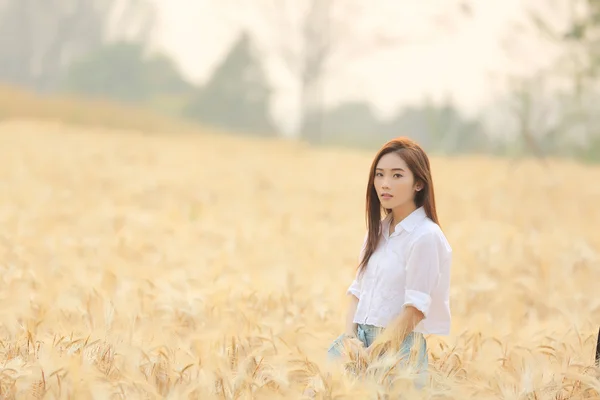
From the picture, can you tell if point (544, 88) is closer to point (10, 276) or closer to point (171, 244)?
point (171, 244)

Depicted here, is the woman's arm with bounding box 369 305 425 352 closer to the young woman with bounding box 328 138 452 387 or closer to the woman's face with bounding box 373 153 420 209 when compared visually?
the young woman with bounding box 328 138 452 387

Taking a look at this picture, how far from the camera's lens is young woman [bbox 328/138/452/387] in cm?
263

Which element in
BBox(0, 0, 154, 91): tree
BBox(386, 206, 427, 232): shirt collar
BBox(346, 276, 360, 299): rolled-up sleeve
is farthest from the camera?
BBox(0, 0, 154, 91): tree

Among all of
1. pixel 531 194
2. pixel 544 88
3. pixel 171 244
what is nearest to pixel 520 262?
pixel 171 244

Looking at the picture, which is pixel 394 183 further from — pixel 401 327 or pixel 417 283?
pixel 401 327

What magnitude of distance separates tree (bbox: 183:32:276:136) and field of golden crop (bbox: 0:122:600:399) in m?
5.15

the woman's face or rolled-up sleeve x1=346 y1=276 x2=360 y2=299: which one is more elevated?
the woman's face

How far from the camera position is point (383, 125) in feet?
59.4

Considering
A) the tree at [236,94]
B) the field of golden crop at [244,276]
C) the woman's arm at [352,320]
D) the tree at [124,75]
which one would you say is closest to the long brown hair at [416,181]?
the woman's arm at [352,320]

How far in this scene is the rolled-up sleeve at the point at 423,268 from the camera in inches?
103

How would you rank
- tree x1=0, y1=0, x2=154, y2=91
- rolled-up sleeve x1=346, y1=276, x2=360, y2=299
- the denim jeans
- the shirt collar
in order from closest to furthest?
the denim jeans
the shirt collar
rolled-up sleeve x1=346, y1=276, x2=360, y2=299
tree x1=0, y1=0, x2=154, y2=91

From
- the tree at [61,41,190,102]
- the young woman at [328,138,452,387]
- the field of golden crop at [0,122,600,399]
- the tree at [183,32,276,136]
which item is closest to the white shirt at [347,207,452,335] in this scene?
the young woman at [328,138,452,387]

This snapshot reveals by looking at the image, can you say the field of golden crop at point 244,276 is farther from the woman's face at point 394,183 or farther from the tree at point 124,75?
the tree at point 124,75

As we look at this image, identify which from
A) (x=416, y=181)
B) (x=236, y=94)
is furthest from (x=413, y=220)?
A: (x=236, y=94)
